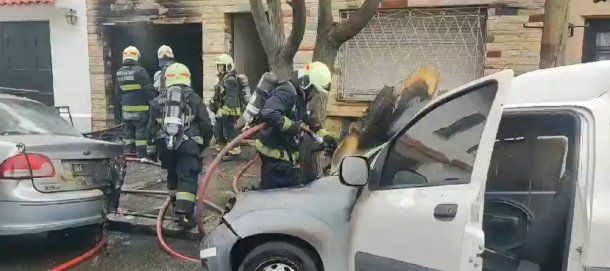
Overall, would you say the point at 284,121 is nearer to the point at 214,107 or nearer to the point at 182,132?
the point at 182,132

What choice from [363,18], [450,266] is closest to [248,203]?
[450,266]

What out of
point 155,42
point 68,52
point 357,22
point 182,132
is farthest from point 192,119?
point 68,52

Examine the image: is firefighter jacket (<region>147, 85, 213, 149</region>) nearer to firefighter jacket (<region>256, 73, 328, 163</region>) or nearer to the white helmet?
firefighter jacket (<region>256, 73, 328, 163</region>)

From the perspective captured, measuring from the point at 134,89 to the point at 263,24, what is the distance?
329cm

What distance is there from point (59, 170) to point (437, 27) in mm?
6302

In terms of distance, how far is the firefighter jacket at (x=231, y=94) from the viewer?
8789mm

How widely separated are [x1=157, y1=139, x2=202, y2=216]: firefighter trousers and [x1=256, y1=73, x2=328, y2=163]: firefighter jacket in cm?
73

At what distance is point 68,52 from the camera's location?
1107cm

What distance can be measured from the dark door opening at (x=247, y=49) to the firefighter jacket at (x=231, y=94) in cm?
136

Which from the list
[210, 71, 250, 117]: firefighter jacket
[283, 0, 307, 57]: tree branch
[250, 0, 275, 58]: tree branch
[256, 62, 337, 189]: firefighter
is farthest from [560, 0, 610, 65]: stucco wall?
[210, 71, 250, 117]: firefighter jacket

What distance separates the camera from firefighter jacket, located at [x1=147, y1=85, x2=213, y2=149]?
17.3ft

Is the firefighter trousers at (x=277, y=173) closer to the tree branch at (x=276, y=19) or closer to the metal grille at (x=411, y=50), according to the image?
the tree branch at (x=276, y=19)

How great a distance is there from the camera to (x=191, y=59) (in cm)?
1182

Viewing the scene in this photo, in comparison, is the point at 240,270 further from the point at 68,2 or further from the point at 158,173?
the point at 68,2
